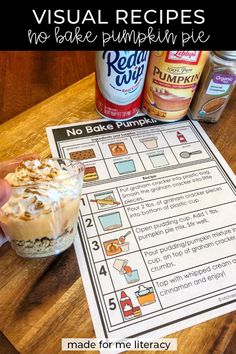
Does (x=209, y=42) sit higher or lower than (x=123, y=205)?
higher

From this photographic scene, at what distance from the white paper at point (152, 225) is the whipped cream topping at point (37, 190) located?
0.09m

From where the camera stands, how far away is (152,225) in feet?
1.52

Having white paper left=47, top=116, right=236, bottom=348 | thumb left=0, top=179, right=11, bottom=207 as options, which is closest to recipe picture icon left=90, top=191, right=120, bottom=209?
white paper left=47, top=116, right=236, bottom=348

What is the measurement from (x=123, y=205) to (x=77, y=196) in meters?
0.11

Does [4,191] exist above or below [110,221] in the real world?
above

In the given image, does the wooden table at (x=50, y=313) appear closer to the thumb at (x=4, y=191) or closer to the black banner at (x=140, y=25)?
the thumb at (x=4, y=191)

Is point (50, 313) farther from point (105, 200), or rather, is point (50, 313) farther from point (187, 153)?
point (187, 153)

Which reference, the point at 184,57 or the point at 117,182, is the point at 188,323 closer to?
the point at 117,182

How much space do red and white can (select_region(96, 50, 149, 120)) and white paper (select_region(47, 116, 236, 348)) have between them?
0.03 meters

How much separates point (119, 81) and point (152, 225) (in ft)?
0.79

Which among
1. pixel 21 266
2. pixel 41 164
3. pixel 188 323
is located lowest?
pixel 188 323

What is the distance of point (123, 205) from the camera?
48 cm

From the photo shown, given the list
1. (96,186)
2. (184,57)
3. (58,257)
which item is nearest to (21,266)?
(58,257)

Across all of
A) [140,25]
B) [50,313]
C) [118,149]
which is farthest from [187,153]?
[50,313]
